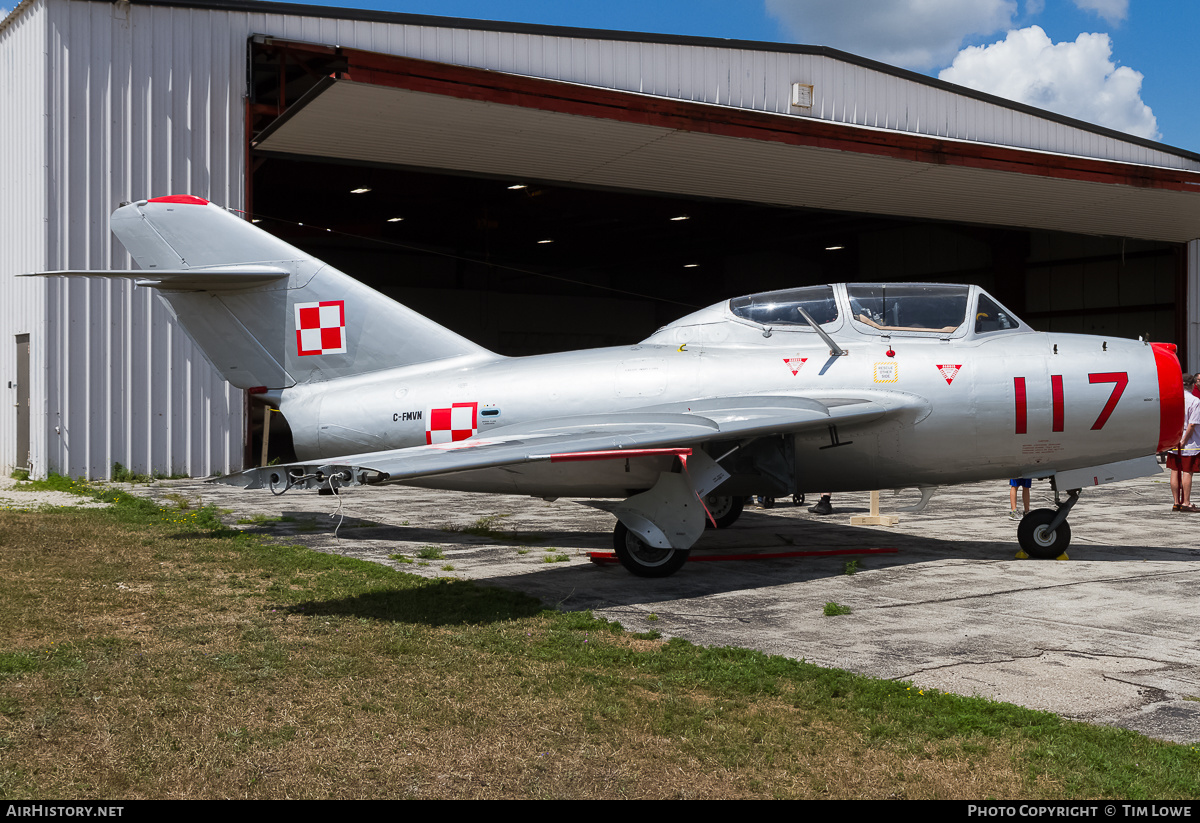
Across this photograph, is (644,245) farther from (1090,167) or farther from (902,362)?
(902,362)

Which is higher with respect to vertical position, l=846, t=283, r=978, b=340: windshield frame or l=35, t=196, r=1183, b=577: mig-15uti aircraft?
l=846, t=283, r=978, b=340: windshield frame

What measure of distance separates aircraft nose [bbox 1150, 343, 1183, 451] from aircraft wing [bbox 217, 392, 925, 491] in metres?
2.22

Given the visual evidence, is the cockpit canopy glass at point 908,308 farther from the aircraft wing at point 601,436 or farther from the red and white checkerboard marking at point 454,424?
the red and white checkerboard marking at point 454,424

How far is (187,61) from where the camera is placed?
17.7 meters

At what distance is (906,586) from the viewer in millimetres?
8141

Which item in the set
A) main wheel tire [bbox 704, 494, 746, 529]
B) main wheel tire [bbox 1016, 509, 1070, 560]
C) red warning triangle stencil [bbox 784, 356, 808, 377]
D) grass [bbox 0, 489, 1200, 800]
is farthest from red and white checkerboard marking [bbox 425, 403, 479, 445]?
main wheel tire [bbox 1016, 509, 1070, 560]

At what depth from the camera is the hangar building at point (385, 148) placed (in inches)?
672

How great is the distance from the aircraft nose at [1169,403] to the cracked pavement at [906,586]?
1.20m

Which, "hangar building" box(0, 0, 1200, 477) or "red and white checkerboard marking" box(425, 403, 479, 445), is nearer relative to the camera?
"red and white checkerboard marking" box(425, 403, 479, 445)

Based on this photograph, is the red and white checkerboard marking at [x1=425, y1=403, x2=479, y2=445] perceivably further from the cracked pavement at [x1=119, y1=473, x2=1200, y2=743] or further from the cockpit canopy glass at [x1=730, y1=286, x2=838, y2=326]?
the cockpit canopy glass at [x1=730, y1=286, x2=838, y2=326]

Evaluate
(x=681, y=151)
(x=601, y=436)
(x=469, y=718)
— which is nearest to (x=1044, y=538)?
(x=601, y=436)

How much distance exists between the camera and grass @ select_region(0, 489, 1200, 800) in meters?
3.96

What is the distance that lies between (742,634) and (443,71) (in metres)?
12.8

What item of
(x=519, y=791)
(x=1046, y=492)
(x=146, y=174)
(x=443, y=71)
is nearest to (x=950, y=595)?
(x=519, y=791)
